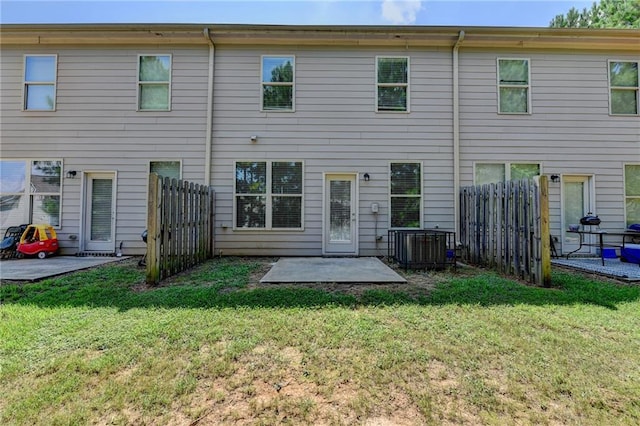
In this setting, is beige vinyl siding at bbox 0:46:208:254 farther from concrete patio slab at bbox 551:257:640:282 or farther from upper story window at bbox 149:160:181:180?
concrete patio slab at bbox 551:257:640:282

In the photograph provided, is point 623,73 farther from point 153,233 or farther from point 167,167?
point 167,167

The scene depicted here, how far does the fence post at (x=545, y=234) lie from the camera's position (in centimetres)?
461

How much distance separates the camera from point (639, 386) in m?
2.08

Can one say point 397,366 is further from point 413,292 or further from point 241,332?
point 413,292

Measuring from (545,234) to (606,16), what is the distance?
2027 centimetres

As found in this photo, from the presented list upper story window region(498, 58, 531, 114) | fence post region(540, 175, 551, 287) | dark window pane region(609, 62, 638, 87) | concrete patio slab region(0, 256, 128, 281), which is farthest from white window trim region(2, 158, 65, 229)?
dark window pane region(609, 62, 638, 87)

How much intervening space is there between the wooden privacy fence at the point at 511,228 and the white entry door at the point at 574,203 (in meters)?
2.73

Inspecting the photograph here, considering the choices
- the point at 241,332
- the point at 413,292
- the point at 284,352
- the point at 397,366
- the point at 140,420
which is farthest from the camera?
the point at 413,292

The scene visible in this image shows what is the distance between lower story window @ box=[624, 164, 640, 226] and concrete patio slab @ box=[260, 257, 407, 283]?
6.69 metres

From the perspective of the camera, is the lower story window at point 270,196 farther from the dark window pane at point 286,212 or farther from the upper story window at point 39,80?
the upper story window at point 39,80

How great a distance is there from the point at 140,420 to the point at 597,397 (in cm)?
294

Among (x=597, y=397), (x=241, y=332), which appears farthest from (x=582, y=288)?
(x=241, y=332)

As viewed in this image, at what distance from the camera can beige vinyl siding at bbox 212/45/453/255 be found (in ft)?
24.4

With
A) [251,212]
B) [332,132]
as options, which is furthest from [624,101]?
[251,212]
